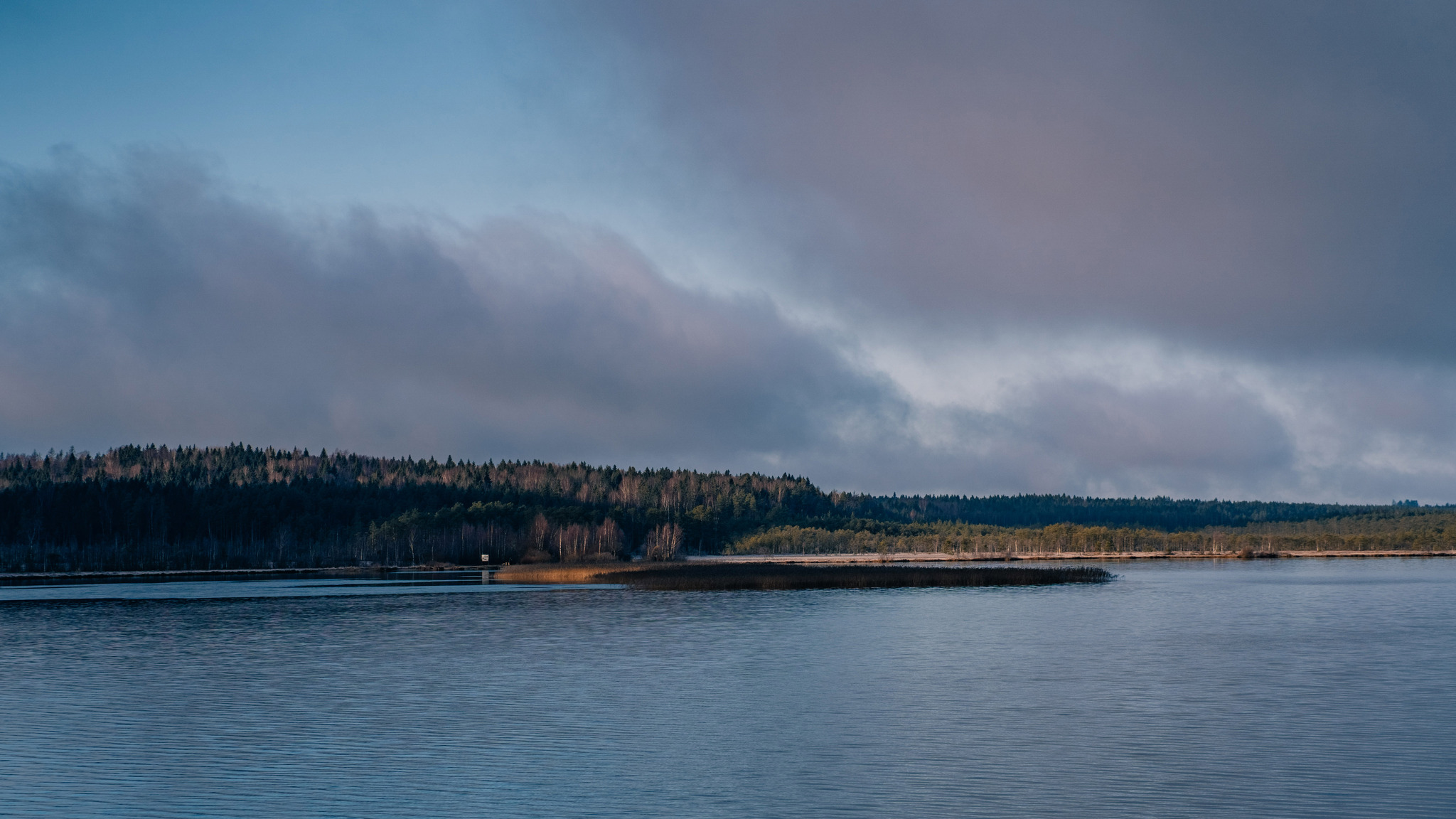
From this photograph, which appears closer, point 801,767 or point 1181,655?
point 801,767

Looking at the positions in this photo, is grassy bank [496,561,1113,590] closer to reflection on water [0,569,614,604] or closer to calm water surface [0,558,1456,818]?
reflection on water [0,569,614,604]

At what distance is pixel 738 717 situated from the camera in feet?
110

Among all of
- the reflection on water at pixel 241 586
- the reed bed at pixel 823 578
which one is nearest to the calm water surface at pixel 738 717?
the reflection on water at pixel 241 586

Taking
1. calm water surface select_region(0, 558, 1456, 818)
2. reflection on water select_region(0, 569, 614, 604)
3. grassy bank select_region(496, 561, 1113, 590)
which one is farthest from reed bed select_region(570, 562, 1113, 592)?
calm water surface select_region(0, 558, 1456, 818)

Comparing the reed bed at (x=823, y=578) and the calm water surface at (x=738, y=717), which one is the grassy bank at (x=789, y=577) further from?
the calm water surface at (x=738, y=717)

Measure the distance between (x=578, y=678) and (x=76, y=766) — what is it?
1786 centimetres

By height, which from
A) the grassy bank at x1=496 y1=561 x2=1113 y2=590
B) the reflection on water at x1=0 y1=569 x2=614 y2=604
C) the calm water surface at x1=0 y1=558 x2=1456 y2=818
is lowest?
the reflection on water at x1=0 y1=569 x2=614 y2=604

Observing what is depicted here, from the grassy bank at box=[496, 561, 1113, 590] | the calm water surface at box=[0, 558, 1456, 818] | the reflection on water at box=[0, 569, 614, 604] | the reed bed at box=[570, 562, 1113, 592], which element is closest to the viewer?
the calm water surface at box=[0, 558, 1456, 818]

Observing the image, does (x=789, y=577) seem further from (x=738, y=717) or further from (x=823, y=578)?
(x=738, y=717)

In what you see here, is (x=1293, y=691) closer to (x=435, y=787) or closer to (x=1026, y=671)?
(x=1026, y=671)

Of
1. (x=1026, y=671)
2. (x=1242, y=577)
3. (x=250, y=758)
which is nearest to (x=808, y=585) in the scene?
(x=1242, y=577)

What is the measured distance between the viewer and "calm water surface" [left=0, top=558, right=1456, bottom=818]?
23.9 m

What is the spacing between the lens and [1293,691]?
122ft

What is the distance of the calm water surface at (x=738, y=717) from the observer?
23.9 m
